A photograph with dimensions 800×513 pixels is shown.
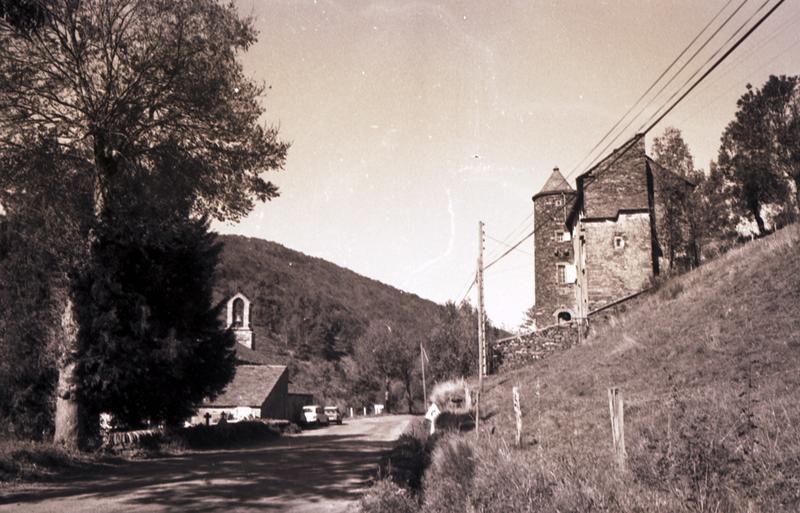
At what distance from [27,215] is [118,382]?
758 cm

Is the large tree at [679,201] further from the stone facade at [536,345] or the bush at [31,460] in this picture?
the bush at [31,460]

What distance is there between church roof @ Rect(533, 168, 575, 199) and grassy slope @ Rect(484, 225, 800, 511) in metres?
20.6

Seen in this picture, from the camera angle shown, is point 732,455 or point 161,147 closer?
point 732,455

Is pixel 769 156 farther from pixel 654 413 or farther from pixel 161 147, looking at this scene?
pixel 161 147

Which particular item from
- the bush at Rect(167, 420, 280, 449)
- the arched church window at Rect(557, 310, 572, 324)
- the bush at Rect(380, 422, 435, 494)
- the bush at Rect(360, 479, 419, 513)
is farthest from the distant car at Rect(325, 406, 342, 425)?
the bush at Rect(360, 479, 419, 513)

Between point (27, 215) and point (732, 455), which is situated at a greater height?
point (27, 215)

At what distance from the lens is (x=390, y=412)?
92.5 meters

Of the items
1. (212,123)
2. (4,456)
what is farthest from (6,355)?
(212,123)

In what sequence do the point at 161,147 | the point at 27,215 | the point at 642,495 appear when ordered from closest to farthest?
the point at 642,495 < the point at 27,215 < the point at 161,147

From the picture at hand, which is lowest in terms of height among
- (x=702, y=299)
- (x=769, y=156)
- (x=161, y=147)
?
(x=702, y=299)

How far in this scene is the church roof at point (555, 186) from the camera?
51.9 m

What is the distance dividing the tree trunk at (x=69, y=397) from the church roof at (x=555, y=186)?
40557 mm

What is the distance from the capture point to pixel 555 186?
52.5 metres

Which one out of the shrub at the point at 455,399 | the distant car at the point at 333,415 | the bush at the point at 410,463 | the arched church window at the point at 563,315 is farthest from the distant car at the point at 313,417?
the bush at the point at 410,463
